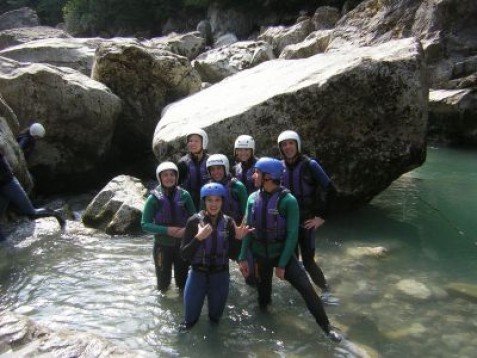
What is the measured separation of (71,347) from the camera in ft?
15.4

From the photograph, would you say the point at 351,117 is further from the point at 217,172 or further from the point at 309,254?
the point at 217,172

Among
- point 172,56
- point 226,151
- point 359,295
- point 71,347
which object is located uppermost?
point 172,56

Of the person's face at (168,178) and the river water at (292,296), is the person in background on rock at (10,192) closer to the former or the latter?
the river water at (292,296)

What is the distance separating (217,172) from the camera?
6.30 meters

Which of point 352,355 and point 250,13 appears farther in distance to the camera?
point 250,13

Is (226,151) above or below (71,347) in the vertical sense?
above

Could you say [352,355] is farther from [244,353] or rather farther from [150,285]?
[150,285]

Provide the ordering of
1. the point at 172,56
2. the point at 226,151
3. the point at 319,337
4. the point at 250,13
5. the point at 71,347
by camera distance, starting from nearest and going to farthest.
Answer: the point at 71,347 < the point at 319,337 < the point at 226,151 < the point at 172,56 < the point at 250,13

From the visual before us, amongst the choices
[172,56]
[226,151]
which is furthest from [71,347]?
[172,56]

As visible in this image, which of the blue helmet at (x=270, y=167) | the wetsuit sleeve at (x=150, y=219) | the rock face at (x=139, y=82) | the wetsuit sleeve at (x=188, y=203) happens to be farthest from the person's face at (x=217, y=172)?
the rock face at (x=139, y=82)

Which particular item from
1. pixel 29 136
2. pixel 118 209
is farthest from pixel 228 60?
pixel 118 209

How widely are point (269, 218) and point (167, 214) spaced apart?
149 centimetres

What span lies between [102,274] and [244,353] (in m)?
3.12

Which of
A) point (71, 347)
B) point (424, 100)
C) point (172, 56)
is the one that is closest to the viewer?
point (71, 347)
